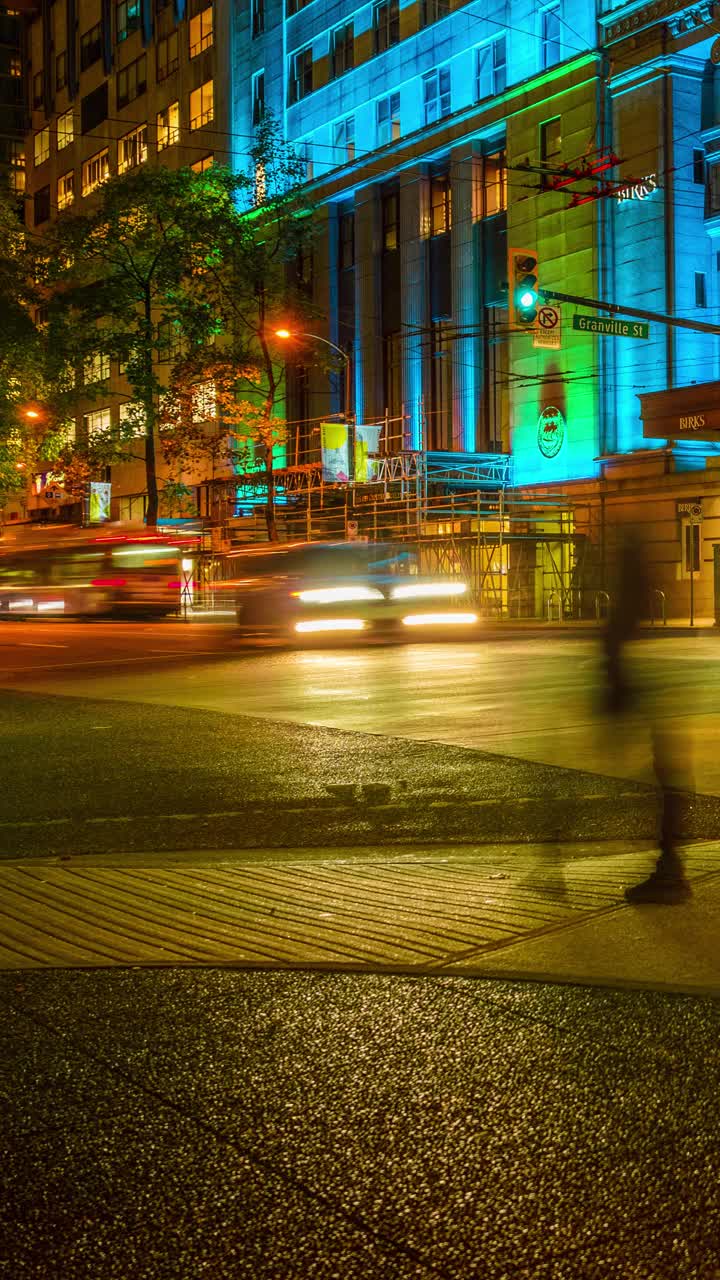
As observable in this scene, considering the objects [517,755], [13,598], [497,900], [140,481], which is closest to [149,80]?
[140,481]

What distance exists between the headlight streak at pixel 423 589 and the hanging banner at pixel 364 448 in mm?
16931

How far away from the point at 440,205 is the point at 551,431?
38.3 feet

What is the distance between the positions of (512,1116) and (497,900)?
2653 millimetres

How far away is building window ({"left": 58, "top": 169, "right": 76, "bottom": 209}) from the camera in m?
75.5

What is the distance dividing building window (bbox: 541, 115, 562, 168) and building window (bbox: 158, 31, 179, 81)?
28.3 meters

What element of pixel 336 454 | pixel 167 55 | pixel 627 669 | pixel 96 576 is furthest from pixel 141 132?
pixel 627 669

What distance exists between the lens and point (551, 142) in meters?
41.6

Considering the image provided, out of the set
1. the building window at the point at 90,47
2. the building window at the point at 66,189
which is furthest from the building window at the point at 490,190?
the building window at the point at 66,189

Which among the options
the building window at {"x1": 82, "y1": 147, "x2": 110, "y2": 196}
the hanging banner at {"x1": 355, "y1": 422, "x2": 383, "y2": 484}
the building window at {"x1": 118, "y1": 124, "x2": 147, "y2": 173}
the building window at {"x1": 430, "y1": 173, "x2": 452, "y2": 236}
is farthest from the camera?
the building window at {"x1": 82, "y1": 147, "x2": 110, "y2": 196}

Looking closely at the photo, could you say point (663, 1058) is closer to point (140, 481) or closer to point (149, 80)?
point (140, 481)

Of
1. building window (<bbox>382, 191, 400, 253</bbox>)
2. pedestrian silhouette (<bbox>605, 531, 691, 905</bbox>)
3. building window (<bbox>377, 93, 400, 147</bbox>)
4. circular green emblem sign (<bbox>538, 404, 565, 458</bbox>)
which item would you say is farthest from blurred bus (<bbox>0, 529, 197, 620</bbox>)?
pedestrian silhouette (<bbox>605, 531, 691, 905</bbox>)

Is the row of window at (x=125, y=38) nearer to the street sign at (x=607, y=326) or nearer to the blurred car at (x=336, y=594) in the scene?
the blurred car at (x=336, y=594)

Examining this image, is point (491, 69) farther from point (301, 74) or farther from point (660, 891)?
point (660, 891)

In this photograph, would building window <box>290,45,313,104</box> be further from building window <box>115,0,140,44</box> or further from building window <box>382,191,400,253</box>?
building window <box>115,0,140,44</box>
